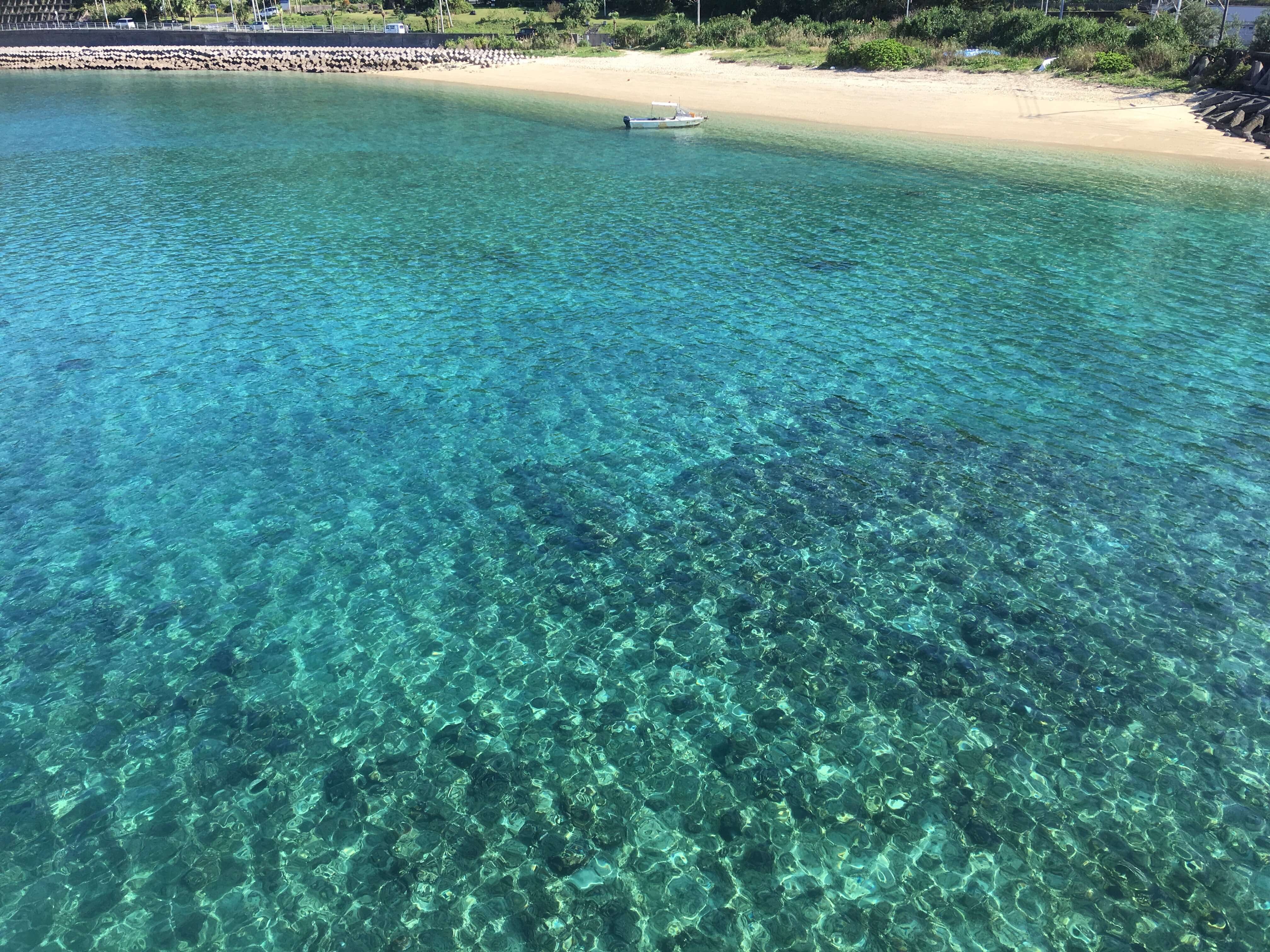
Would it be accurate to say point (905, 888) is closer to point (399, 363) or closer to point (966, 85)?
point (399, 363)

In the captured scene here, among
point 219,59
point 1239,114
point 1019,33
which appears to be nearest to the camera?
point 1239,114

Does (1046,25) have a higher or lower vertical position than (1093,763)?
higher

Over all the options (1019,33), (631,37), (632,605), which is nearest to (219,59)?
(631,37)

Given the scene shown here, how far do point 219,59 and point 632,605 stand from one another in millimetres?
103719

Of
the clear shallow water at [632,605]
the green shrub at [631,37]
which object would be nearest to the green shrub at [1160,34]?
the clear shallow water at [632,605]

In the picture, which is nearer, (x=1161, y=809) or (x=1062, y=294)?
(x=1161, y=809)

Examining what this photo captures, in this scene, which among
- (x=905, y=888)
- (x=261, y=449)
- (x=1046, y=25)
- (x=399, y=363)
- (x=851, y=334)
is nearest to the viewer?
(x=905, y=888)

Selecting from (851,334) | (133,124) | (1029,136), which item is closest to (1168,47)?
(1029,136)

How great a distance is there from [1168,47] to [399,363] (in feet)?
197

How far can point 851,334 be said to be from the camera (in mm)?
23859

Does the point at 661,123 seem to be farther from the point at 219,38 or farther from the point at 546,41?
the point at 219,38

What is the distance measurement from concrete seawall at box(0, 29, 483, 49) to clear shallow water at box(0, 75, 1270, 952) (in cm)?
7356

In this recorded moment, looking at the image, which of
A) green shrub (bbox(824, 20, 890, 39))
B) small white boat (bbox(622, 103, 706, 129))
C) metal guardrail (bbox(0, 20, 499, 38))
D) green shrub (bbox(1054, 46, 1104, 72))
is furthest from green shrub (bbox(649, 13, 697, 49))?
green shrub (bbox(1054, 46, 1104, 72))

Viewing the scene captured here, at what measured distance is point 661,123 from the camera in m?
55.2
